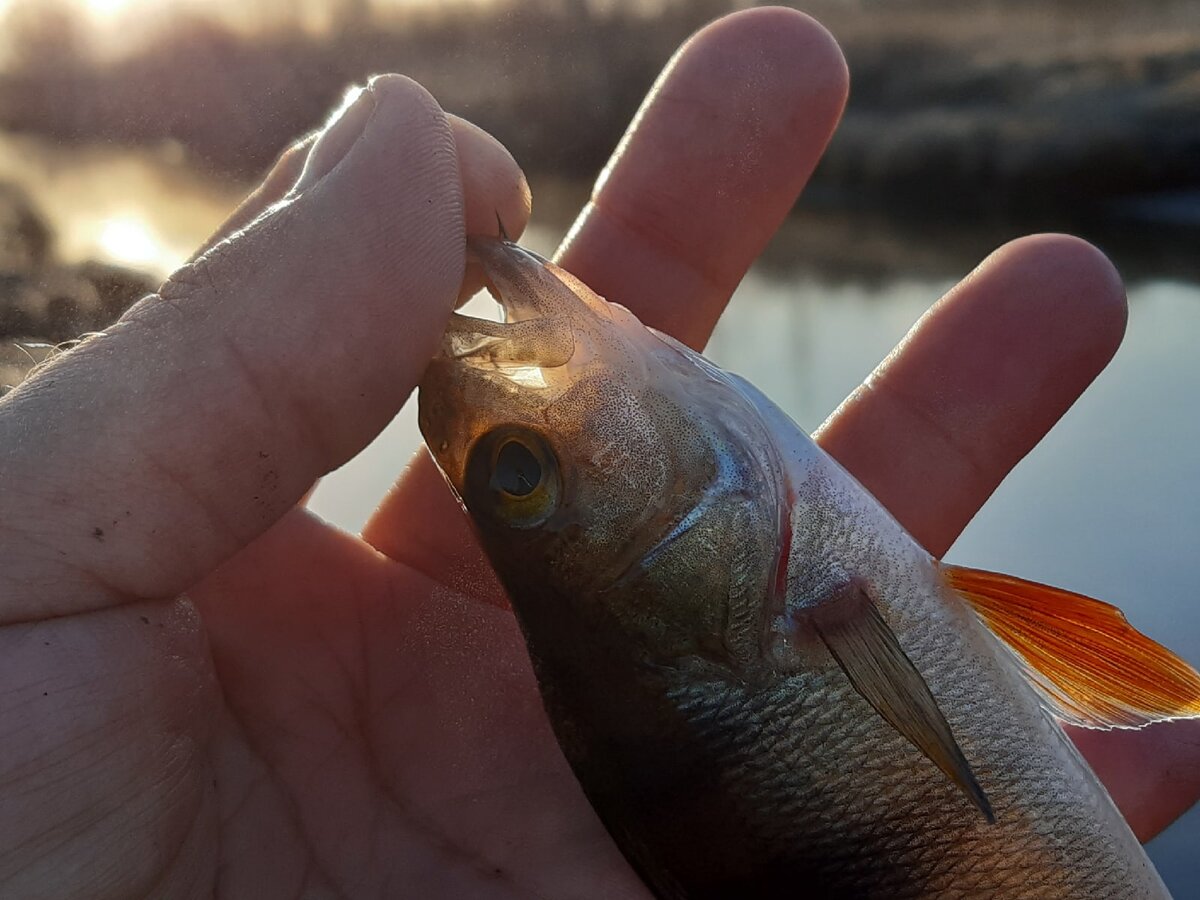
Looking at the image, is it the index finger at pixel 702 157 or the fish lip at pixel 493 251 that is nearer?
the fish lip at pixel 493 251

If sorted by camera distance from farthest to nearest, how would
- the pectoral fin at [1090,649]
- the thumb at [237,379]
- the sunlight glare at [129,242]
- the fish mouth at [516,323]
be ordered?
the sunlight glare at [129,242], the pectoral fin at [1090,649], the fish mouth at [516,323], the thumb at [237,379]

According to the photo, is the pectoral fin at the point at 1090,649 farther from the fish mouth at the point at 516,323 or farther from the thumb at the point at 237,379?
the thumb at the point at 237,379

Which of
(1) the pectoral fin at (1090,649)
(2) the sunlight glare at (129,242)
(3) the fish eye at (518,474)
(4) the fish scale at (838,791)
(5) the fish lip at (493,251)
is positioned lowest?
(2) the sunlight glare at (129,242)

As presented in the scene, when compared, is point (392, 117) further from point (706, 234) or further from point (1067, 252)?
point (1067, 252)

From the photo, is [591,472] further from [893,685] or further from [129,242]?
[129,242]

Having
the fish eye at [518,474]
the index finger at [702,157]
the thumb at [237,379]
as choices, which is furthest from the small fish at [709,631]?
the index finger at [702,157]

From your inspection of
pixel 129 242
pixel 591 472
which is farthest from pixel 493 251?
pixel 129 242

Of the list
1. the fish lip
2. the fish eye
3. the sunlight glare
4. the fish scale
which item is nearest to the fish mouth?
the fish lip
